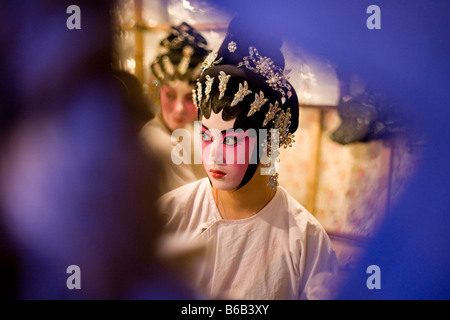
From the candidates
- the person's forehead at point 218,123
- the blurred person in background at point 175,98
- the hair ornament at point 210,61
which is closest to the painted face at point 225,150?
the person's forehead at point 218,123

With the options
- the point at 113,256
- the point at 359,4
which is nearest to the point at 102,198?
the point at 113,256

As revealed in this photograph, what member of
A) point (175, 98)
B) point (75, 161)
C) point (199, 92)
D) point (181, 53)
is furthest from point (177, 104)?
point (75, 161)

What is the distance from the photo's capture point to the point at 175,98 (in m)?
1.88

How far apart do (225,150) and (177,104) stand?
32cm

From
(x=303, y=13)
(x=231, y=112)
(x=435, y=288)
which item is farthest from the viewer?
(x=435, y=288)

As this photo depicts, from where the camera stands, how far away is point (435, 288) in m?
1.98

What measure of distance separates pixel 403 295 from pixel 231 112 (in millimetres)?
1217

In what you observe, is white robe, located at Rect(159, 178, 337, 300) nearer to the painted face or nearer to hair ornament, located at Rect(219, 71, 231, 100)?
the painted face

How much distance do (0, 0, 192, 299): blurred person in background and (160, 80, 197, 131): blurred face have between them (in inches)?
7.2

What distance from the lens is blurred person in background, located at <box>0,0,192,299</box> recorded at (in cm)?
193

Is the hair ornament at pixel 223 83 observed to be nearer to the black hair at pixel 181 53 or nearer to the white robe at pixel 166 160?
the black hair at pixel 181 53

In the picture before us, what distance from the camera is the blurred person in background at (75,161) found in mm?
1933

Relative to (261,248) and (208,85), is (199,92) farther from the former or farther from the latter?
(261,248)
